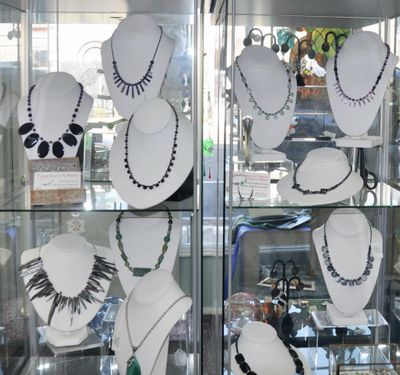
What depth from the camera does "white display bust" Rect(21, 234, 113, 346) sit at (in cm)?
142

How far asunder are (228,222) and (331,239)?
0.36 m

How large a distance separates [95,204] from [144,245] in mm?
189

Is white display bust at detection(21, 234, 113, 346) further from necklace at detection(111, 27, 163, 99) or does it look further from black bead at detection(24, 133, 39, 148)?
necklace at detection(111, 27, 163, 99)

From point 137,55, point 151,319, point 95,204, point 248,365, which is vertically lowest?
point 248,365

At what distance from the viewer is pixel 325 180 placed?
145cm

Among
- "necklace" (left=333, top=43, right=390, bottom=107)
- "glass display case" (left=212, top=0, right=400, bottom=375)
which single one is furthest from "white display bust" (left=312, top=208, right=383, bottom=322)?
"necklace" (left=333, top=43, right=390, bottom=107)

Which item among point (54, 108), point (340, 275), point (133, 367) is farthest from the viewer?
point (340, 275)

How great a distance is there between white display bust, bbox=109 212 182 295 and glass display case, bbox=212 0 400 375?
0.55 feet

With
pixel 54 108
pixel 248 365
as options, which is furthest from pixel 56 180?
pixel 248 365

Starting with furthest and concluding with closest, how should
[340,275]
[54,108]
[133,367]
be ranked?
[340,275] < [54,108] < [133,367]

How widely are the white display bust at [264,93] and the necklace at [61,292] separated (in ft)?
1.82

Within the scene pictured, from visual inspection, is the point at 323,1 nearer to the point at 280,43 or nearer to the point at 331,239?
the point at 280,43

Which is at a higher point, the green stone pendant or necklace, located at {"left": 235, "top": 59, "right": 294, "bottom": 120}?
necklace, located at {"left": 235, "top": 59, "right": 294, "bottom": 120}

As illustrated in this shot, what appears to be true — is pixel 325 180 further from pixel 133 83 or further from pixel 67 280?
pixel 67 280
